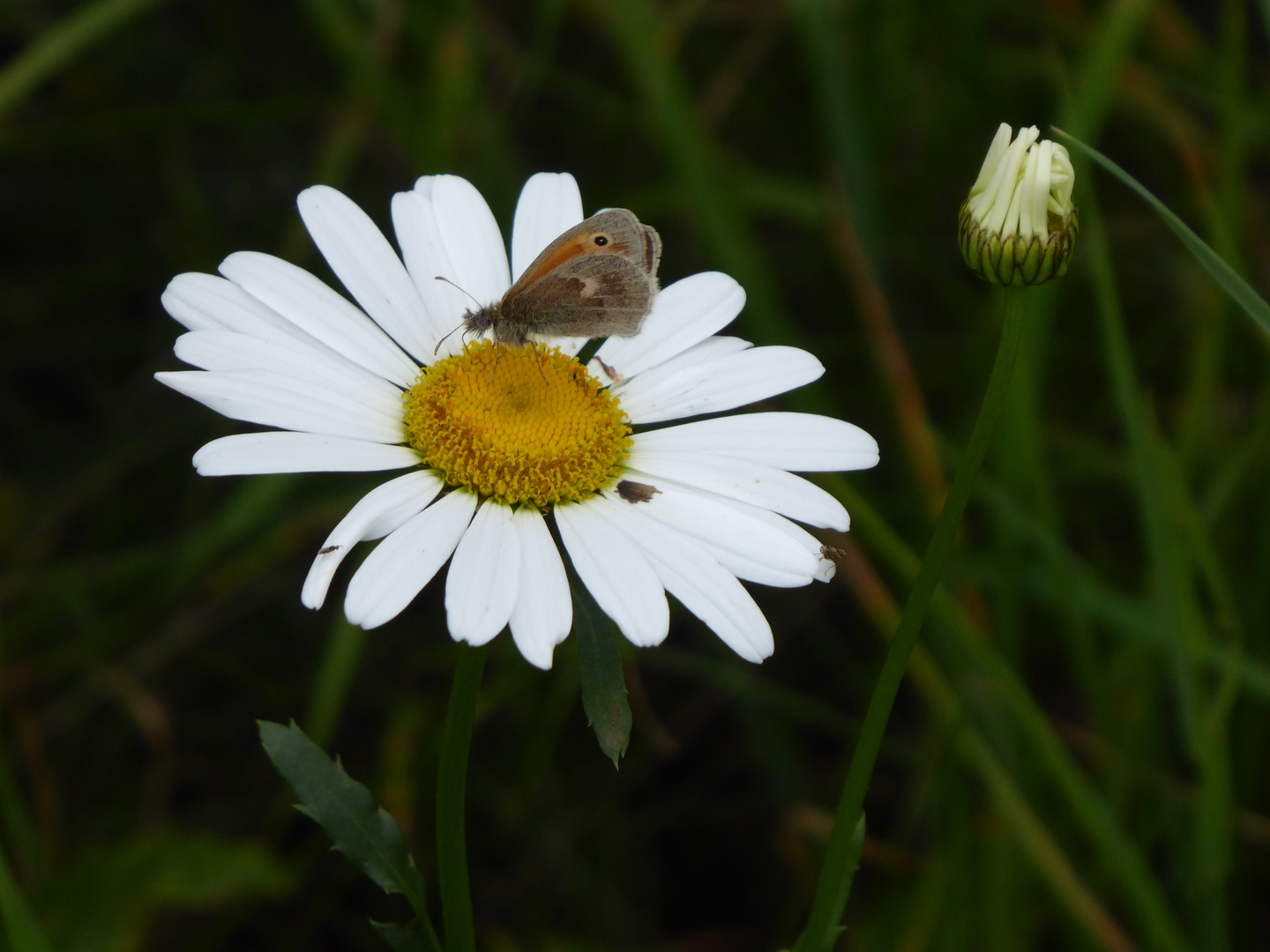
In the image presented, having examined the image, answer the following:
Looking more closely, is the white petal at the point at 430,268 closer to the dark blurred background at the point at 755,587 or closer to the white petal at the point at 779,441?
the white petal at the point at 779,441

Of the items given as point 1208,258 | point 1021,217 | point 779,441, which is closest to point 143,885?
point 779,441

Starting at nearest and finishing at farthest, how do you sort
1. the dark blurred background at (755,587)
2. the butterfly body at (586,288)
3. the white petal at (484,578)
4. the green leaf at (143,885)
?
the white petal at (484,578) → the butterfly body at (586,288) → the green leaf at (143,885) → the dark blurred background at (755,587)

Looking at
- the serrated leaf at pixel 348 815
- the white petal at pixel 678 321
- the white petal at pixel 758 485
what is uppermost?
the white petal at pixel 678 321

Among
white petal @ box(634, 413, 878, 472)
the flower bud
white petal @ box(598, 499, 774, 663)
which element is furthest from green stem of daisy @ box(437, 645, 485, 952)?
the flower bud

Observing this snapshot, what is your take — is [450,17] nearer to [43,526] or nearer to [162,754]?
[43,526]

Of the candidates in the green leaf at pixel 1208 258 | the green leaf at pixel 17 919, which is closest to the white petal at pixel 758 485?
the green leaf at pixel 1208 258

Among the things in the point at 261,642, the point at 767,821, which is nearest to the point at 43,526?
the point at 261,642

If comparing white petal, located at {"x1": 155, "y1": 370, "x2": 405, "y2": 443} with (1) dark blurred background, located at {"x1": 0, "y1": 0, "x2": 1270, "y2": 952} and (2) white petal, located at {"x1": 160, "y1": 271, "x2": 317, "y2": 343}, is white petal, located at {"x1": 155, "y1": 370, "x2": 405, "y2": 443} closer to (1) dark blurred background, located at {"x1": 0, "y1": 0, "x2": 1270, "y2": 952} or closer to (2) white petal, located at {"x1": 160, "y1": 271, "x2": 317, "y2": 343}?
(2) white petal, located at {"x1": 160, "y1": 271, "x2": 317, "y2": 343}
